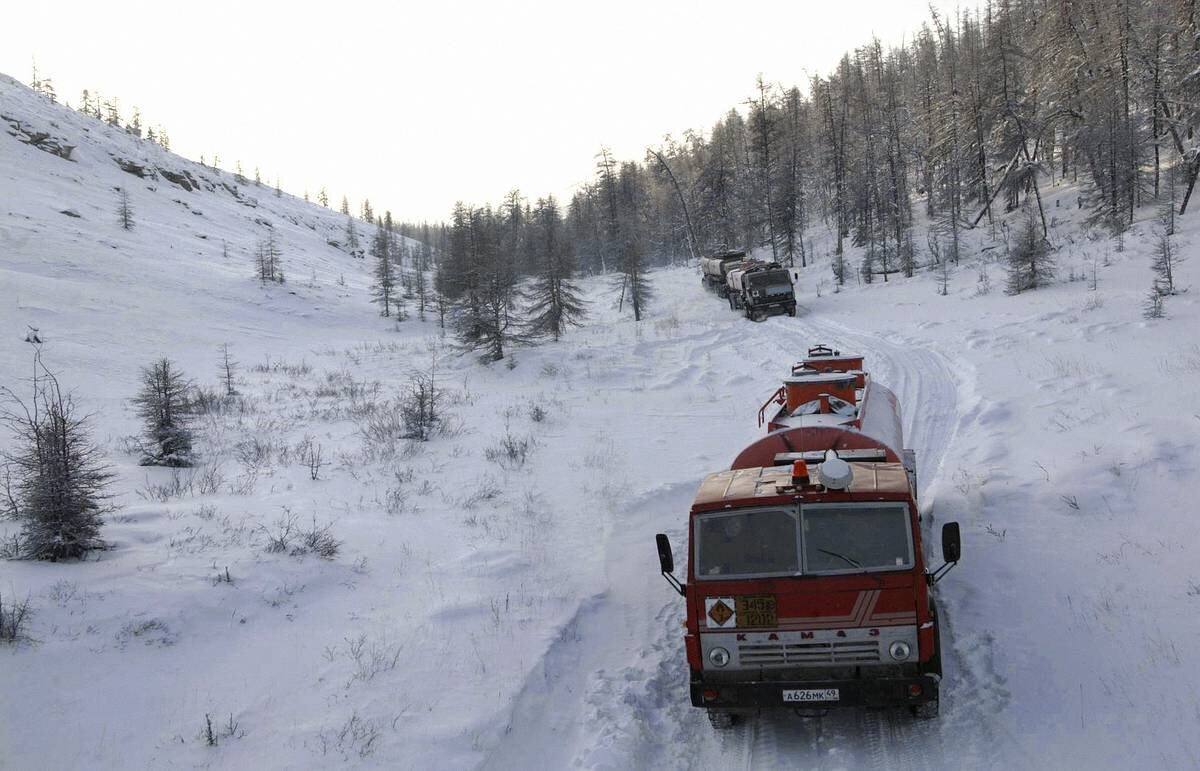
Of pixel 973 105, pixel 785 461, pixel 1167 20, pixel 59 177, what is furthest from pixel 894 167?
pixel 59 177

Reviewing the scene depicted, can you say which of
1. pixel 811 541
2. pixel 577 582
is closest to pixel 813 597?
pixel 811 541

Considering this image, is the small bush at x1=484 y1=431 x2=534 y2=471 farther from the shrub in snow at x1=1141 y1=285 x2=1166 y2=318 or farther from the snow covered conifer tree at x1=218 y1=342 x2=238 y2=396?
the shrub in snow at x1=1141 y1=285 x2=1166 y2=318

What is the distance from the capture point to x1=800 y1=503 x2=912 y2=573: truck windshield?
543 centimetres

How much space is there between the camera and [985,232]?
40.2 metres

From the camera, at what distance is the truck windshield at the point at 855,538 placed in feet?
17.8

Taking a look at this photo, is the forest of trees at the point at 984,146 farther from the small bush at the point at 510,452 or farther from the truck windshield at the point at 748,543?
the truck windshield at the point at 748,543

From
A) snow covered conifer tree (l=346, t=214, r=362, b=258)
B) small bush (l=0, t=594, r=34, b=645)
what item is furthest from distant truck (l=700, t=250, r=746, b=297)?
snow covered conifer tree (l=346, t=214, r=362, b=258)

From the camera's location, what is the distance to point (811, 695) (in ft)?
17.5

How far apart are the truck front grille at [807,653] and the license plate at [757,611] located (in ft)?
0.56

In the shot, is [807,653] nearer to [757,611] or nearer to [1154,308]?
[757,611]

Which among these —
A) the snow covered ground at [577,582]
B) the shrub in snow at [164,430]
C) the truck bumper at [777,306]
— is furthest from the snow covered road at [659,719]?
the truck bumper at [777,306]

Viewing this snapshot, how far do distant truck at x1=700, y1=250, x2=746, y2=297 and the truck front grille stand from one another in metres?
33.1

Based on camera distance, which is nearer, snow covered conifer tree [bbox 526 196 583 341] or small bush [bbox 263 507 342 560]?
small bush [bbox 263 507 342 560]

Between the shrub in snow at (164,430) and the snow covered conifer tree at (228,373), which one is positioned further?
the snow covered conifer tree at (228,373)
